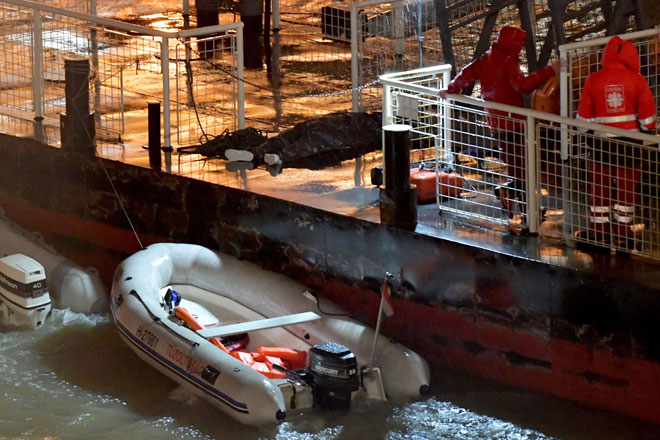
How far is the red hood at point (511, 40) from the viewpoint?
28.4 ft

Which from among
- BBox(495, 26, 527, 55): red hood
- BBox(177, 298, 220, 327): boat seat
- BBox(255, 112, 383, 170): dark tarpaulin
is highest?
BBox(495, 26, 527, 55): red hood

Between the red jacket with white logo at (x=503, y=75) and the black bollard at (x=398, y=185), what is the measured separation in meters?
0.63

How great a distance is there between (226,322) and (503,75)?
2903 mm

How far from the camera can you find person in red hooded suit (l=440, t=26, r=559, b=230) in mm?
8594

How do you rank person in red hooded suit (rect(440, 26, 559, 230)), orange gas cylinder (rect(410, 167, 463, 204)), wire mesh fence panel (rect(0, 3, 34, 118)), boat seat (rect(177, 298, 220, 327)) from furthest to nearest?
wire mesh fence panel (rect(0, 3, 34, 118)), orange gas cylinder (rect(410, 167, 463, 204)), boat seat (rect(177, 298, 220, 327)), person in red hooded suit (rect(440, 26, 559, 230))

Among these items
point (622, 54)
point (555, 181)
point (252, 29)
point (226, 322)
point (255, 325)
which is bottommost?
point (226, 322)

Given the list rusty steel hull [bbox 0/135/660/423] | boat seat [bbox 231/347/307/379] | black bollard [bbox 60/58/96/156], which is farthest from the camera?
black bollard [bbox 60/58/96/156]

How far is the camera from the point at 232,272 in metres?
9.27

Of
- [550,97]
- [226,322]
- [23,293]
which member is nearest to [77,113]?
[23,293]

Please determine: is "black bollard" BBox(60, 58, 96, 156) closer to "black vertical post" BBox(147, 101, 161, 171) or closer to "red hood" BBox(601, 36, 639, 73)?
"black vertical post" BBox(147, 101, 161, 171)

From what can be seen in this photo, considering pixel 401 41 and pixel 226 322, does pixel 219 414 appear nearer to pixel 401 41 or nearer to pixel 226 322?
pixel 226 322

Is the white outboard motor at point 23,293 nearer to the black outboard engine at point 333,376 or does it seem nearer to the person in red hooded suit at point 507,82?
the black outboard engine at point 333,376

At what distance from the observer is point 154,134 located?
34.4 ft

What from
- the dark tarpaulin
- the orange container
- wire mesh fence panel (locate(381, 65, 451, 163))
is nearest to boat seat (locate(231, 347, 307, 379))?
wire mesh fence panel (locate(381, 65, 451, 163))
